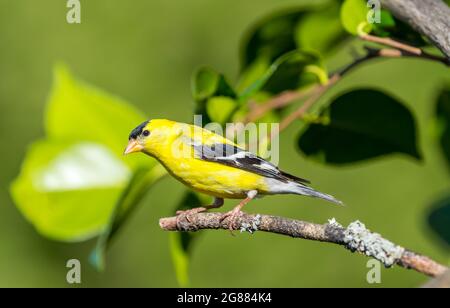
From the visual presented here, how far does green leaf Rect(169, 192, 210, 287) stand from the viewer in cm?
93

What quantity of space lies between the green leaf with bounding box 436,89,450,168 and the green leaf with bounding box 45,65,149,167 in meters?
0.41

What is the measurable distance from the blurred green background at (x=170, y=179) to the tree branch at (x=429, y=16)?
1.70 m

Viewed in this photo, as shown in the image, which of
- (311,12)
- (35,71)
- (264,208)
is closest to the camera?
(311,12)

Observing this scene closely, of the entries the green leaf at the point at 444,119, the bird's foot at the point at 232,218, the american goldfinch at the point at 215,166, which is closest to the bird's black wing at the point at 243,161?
the american goldfinch at the point at 215,166

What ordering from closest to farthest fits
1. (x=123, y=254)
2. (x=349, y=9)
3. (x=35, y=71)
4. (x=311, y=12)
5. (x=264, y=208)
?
(x=349, y=9)
(x=311, y=12)
(x=264, y=208)
(x=123, y=254)
(x=35, y=71)

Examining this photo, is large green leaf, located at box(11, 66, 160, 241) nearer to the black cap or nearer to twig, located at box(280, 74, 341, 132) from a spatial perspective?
the black cap

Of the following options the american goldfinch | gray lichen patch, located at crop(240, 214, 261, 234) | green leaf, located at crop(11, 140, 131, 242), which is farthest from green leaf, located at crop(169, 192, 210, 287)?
gray lichen patch, located at crop(240, 214, 261, 234)

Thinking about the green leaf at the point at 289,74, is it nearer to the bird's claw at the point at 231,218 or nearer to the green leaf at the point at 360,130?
the green leaf at the point at 360,130

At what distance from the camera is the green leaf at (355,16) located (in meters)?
0.84

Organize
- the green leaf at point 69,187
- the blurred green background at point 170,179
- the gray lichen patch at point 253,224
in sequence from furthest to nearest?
the blurred green background at point 170,179
the green leaf at point 69,187
the gray lichen patch at point 253,224
